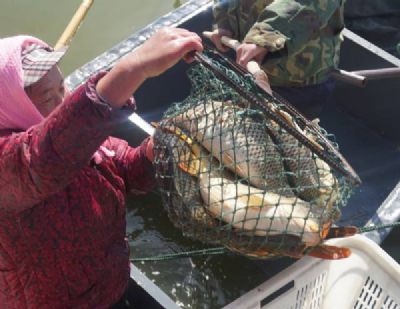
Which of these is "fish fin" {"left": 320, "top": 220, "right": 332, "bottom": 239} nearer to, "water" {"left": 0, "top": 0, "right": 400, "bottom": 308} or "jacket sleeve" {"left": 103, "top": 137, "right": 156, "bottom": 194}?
"jacket sleeve" {"left": 103, "top": 137, "right": 156, "bottom": 194}

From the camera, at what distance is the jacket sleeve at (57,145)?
1.44m

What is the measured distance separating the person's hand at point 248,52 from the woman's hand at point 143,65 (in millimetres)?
1085

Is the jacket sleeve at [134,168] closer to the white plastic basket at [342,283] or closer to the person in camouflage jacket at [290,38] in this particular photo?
the white plastic basket at [342,283]

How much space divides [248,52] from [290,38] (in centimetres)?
23

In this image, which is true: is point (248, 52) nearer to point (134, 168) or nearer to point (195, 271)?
point (134, 168)

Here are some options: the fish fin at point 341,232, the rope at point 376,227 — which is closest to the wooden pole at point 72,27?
the rope at point 376,227

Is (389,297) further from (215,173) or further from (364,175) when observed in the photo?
(364,175)

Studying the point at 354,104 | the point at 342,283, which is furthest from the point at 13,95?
the point at 354,104

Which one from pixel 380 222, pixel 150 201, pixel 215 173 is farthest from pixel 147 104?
pixel 215 173

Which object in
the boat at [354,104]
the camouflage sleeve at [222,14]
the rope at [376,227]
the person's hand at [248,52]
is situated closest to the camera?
the rope at [376,227]

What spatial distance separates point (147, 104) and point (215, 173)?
179 centimetres

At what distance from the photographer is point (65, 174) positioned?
4.91 feet

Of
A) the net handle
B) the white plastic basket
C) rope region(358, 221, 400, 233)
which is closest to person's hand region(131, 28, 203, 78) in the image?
the net handle

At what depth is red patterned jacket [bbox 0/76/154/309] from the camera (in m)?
1.45
